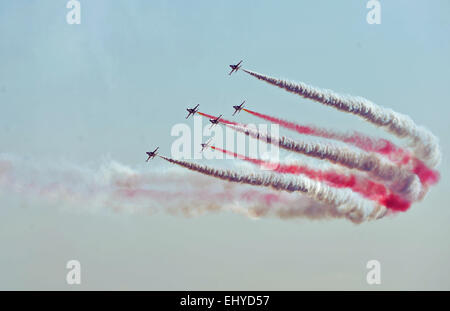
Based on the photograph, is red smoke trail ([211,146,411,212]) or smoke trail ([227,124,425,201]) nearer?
smoke trail ([227,124,425,201])

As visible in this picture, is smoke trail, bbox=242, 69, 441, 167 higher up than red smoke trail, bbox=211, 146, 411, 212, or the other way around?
smoke trail, bbox=242, 69, 441, 167

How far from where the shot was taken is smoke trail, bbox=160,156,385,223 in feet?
117

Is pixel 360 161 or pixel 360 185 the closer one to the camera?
pixel 360 161

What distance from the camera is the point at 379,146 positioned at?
40.1 metres

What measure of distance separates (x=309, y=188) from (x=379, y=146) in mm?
6361

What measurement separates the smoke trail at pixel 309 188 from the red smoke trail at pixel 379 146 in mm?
3174

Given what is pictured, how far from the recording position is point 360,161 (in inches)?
1537

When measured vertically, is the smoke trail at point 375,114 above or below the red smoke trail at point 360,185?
above

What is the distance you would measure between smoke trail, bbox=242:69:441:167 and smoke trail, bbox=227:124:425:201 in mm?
2025

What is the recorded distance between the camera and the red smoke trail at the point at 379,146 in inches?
1490

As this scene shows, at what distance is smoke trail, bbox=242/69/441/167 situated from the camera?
36.5 metres

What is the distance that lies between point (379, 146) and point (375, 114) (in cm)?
249
